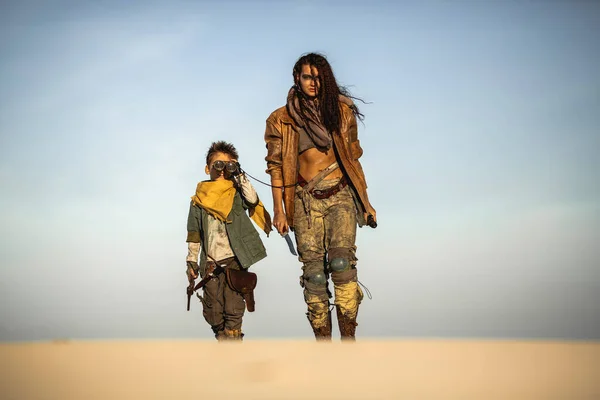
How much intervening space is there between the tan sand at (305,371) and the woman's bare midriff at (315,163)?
7.53 ft

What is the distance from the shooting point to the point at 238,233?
8.67m

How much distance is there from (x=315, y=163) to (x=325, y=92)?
0.67 m

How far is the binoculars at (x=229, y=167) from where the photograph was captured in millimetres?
8523

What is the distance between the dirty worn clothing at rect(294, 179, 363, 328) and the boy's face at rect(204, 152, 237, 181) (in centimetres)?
168

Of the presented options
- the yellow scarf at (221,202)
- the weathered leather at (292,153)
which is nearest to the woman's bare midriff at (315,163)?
the weathered leather at (292,153)

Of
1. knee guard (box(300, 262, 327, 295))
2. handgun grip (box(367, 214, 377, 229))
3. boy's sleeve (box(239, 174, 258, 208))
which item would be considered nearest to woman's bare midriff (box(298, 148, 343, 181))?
handgun grip (box(367, 214, 377, 229))

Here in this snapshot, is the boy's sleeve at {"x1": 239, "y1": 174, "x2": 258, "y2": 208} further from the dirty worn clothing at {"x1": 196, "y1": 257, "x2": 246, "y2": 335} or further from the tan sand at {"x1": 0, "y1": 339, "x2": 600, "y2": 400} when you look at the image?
the tan sand at {"x1": 0, "y1": 339, "x2": 600, "y2": 400}

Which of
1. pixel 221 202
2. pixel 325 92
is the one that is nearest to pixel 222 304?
pixel 221 202

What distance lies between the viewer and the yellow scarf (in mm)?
8703

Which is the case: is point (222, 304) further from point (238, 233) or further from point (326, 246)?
point (326, 246)

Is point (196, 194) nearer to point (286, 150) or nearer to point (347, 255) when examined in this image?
point (286, 150)

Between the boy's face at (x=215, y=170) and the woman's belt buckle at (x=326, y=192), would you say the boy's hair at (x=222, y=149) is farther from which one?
the woman's belt buckle at (x=326, y=192)

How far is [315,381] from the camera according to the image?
14.8 ft
